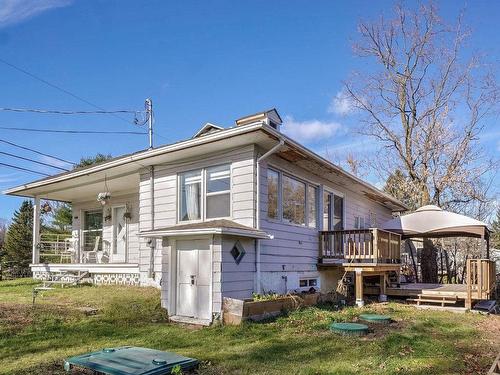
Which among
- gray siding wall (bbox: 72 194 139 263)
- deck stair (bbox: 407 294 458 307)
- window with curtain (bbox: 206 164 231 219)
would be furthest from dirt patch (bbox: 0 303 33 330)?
deck stair (bbox: 407 294 458 307)

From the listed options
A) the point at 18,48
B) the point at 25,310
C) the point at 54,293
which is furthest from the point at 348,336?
the point at 18,48

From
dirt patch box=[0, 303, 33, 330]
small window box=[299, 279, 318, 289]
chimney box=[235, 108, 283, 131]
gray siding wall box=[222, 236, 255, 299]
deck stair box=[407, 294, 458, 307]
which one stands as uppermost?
chimney box=[235, 108, 283, 131]

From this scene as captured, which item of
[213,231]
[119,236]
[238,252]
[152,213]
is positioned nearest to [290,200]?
[238,252]

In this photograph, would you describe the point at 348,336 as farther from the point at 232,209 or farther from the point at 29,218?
the point at 29,218

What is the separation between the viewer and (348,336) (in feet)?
23.5

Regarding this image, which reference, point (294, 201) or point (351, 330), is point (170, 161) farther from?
point (351, 330)

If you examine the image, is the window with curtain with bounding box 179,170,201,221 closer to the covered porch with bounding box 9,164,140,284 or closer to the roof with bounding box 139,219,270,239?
the roof with bounding box 139,219,270,239

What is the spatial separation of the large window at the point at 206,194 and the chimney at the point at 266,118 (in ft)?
4.96

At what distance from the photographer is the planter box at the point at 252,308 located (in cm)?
→ 801

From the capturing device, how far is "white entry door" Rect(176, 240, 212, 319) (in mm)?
8508

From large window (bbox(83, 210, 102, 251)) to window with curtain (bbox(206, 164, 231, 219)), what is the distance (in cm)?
839

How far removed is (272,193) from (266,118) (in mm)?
1870

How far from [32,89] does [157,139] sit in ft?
19.2

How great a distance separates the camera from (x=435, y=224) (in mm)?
13336
